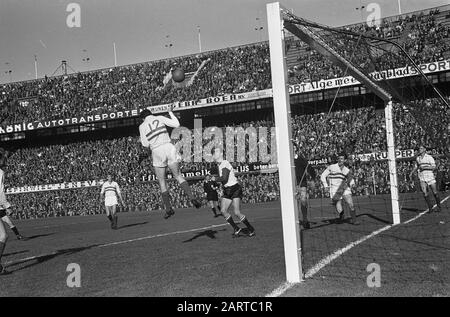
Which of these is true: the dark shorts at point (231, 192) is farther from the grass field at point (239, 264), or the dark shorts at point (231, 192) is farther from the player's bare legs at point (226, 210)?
the grass field at point (239, 264)

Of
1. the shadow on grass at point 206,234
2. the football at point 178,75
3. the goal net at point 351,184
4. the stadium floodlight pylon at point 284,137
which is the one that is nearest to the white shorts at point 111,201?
the shadow on grass at point 206,234

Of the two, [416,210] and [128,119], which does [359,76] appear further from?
[128,119]

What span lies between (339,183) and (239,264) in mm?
6753

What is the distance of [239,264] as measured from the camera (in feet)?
27.6

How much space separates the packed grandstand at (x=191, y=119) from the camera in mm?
31531

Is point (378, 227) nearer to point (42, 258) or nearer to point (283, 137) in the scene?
point (283, 137)

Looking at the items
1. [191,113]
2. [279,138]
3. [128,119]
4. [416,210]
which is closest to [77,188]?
[128,119]

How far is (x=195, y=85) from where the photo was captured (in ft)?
132

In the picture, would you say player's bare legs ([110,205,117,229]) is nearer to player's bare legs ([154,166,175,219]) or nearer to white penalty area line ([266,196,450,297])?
player's bare legs ([154,166,175,219])

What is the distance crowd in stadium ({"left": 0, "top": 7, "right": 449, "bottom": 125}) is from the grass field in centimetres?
2233

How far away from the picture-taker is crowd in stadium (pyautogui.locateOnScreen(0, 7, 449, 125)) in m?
33.3

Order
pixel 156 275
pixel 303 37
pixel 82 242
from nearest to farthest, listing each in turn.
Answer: pixel 156 275
pixel 303 37
pixel 82 242

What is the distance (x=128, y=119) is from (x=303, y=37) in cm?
3450

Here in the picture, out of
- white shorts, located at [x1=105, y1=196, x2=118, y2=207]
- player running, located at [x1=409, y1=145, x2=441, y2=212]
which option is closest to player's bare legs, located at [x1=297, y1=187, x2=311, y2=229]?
player running, located at [x1=409, y1=145, x2=441, y2=212]
